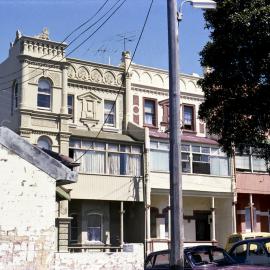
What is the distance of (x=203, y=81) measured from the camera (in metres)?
19.9

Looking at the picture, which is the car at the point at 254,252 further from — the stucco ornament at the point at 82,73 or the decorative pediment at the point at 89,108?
the stucco ornament at the point at 82,73

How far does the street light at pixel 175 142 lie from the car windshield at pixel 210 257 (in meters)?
3.78

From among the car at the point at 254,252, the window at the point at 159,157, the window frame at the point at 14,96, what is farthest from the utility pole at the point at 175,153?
the window at the point at 159,157

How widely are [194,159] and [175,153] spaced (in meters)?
24.4

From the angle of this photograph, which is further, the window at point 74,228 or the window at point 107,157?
the window at point 74,228

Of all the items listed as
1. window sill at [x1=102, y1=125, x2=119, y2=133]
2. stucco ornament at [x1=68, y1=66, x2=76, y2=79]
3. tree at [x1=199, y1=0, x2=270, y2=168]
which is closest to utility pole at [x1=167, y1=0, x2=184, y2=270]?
tree at [x1=199, y1=0, x2=270, y2=168]

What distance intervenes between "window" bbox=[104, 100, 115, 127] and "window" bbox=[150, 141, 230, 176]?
9.19 feet

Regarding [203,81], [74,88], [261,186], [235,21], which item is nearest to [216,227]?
[261,186]

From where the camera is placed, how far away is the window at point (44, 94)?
1271 inches

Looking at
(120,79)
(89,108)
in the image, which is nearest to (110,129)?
(89,108)

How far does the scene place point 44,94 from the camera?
106 ft

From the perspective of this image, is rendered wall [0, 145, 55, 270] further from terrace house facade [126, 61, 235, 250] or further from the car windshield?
terrace house facade [126, 61, 235, 250]

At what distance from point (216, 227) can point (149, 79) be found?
10.8 meters

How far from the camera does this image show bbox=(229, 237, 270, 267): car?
1775 cm
